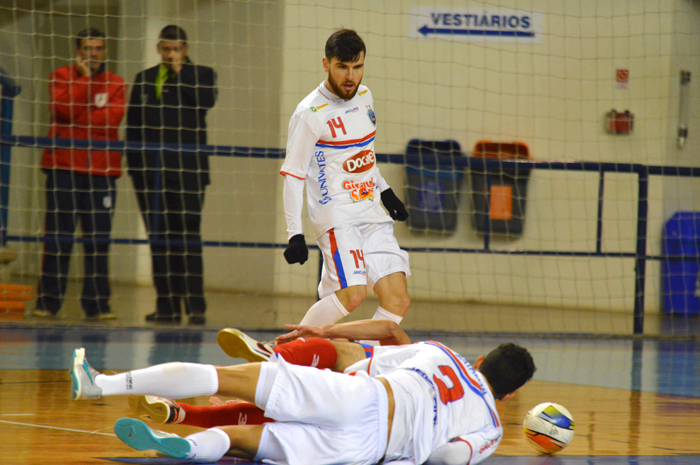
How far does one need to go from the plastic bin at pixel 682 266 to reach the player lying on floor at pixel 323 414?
6.25 m

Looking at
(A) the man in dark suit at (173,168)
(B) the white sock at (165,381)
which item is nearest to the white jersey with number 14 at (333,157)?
(B) the white sock at (165,381)

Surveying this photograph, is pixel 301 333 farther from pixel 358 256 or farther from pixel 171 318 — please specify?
pixel 171 318

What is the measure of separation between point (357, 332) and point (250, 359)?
1.82 ft

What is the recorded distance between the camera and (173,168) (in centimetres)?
662

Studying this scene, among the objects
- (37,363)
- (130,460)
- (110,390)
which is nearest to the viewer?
(110,390)

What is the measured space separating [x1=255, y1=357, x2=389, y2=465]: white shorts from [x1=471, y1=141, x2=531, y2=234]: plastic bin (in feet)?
20.5

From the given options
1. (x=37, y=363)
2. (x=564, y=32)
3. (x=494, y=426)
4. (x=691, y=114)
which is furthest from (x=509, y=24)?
(x=494, y=426)

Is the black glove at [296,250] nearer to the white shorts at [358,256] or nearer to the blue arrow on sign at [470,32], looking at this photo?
the white shorts at [358,256]

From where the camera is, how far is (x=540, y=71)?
345 inches

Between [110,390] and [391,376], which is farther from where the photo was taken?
[391,376]

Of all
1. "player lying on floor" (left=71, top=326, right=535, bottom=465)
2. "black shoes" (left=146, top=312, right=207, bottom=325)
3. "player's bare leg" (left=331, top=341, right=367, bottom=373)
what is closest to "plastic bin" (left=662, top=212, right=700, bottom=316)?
"black shoes" (left=146, top=312, right=207, bottom=325)

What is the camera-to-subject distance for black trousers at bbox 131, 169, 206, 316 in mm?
6605

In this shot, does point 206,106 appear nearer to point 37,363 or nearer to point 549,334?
point 37,363

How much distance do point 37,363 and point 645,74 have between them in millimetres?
6921
